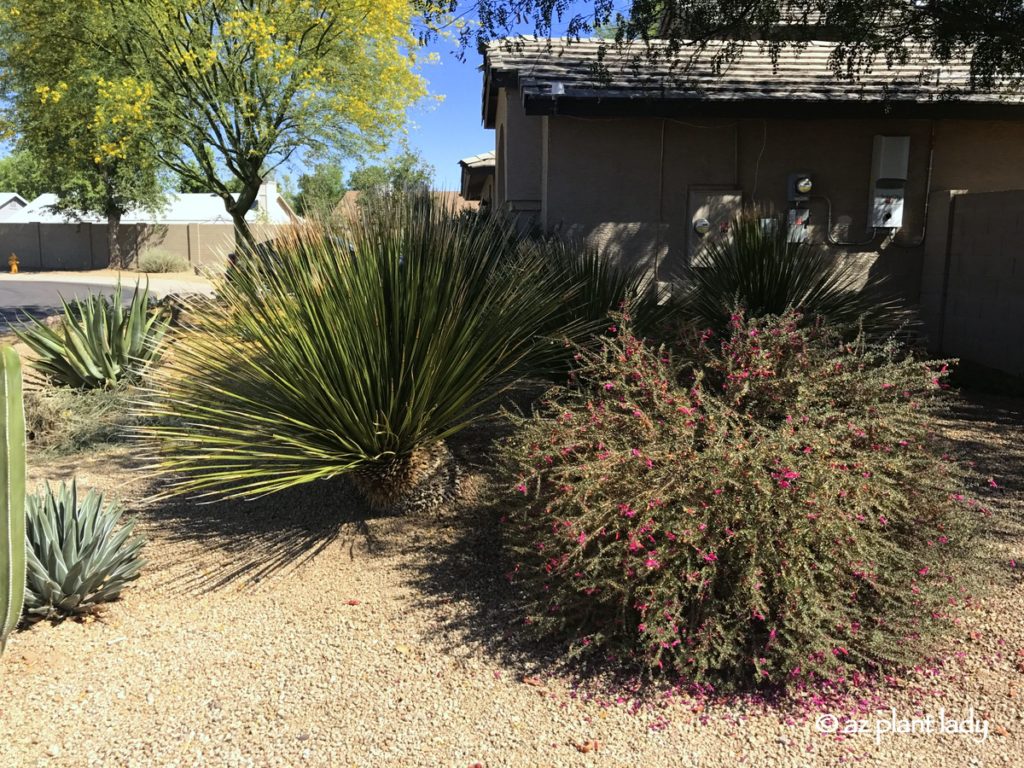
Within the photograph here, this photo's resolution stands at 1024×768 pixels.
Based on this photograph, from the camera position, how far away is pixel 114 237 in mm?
38969

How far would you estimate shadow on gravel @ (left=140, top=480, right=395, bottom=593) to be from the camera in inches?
193

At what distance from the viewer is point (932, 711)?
11.3 ft

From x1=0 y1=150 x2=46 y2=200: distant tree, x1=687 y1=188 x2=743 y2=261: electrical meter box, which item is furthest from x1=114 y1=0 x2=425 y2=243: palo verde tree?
x1=0 y1=150 x2=46 y2=200: distant tree

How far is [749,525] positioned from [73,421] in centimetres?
630

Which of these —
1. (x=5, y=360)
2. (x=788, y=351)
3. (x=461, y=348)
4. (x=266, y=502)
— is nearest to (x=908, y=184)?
(x=788, y=351)

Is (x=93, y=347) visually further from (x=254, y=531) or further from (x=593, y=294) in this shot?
(x=593, y=294)

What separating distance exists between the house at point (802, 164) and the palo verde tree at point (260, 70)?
21.9 feet

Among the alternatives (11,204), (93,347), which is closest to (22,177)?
(11,204)

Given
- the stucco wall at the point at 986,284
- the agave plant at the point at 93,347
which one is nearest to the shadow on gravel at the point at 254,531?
the agave plant at the point at 93,347

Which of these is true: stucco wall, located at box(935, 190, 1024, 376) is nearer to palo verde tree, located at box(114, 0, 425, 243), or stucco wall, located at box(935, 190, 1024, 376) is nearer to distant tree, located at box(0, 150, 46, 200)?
palo verde tree, located at box(114, 0, 425, 243)

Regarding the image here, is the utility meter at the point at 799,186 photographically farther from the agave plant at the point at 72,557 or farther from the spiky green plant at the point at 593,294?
the agave plant at the point at 72,557

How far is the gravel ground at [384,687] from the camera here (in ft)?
10.7

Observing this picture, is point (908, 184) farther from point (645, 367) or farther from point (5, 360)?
point (5, 360)

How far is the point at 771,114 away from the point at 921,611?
768 centimetres
